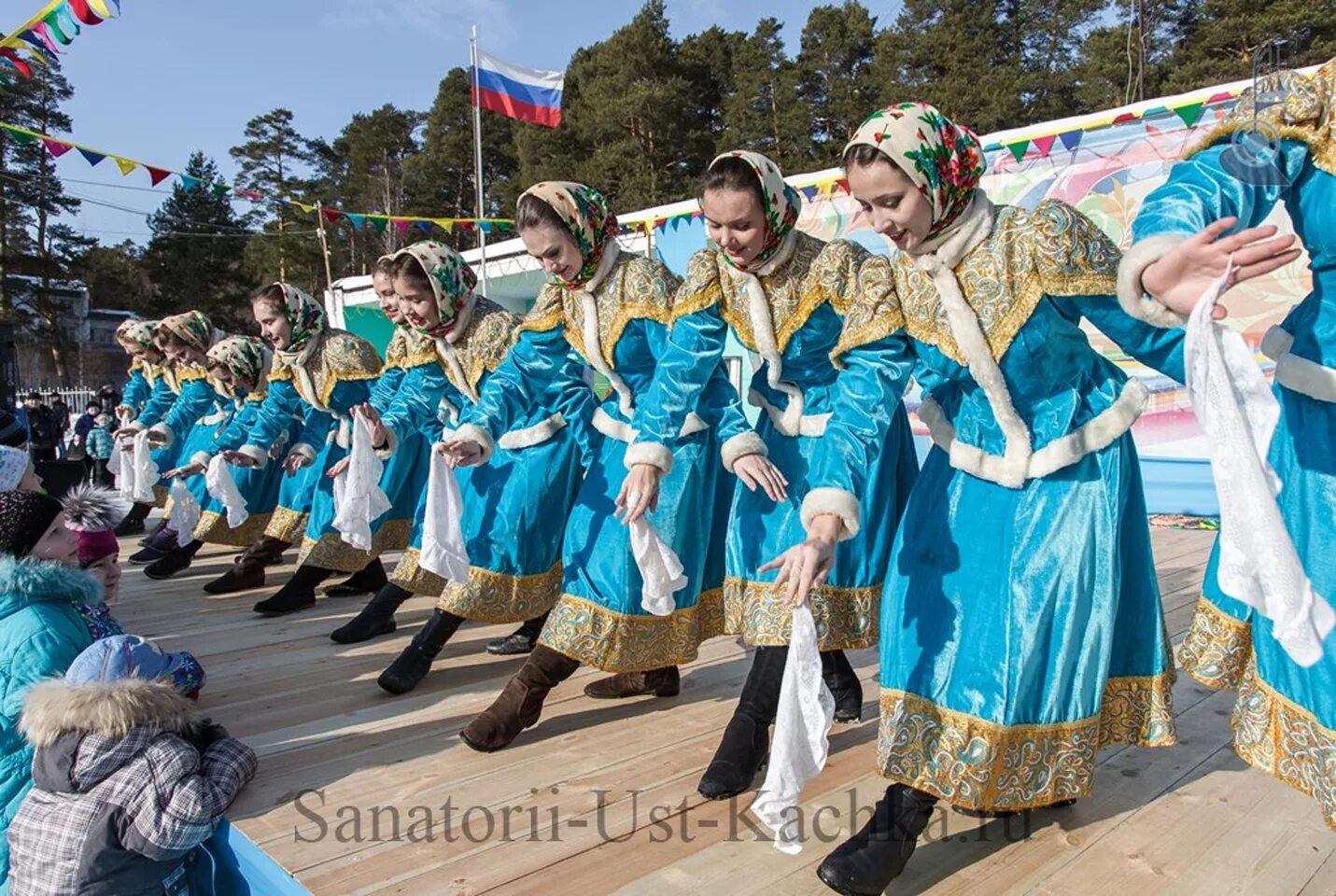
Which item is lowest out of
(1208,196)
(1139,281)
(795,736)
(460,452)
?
(795,736)

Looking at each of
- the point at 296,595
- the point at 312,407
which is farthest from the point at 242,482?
the point at 296,595

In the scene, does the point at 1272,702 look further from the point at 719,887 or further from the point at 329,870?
the point at 329,870

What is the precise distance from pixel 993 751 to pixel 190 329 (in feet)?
19.1

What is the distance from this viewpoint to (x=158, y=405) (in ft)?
21.8

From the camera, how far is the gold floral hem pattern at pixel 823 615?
231cm

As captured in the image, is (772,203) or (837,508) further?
(772,203)

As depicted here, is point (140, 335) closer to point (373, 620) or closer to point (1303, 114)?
point (373, 620)

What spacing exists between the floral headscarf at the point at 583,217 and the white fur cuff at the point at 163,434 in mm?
4301

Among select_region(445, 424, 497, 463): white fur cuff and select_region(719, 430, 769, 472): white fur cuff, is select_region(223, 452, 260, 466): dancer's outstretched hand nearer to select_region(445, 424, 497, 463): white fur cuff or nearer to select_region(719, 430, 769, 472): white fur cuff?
select_region(445, 424, 497, 463): white fur cuff

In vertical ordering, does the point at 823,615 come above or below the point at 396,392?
below

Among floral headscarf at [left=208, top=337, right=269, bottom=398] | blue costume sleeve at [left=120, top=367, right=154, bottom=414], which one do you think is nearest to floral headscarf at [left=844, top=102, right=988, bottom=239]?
floral headscarf at [left=208, top=337, right=269, bottom=398]

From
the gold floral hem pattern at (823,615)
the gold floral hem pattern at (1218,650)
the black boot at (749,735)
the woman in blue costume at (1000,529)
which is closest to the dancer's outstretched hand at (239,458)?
the gold floral hem pattern at (823,615)

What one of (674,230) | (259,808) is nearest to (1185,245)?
(259,808)

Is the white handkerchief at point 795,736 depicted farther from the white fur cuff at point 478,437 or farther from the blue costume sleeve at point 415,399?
the blue costume sleeve at point 415,399
